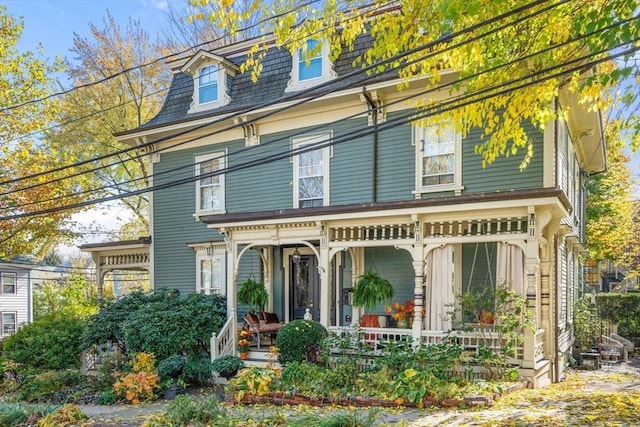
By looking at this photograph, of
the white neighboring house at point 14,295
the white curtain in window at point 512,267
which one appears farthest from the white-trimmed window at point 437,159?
the white neighboring house at point 14,295

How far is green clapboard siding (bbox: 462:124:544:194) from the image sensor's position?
404 inches

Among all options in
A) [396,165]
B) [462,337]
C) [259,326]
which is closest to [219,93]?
[396,165]

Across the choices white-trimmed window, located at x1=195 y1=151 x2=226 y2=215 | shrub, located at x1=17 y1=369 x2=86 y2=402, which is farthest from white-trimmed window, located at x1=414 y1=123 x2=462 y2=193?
shrub, located at x1=17 y1=369 x2=86 y2=402

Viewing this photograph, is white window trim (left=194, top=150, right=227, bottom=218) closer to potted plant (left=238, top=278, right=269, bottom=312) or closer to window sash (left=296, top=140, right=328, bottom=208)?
window sash (left=296, top=140, right=328, bottom=208)

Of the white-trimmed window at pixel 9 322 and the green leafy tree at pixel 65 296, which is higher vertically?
the green leafy tree at pixel 65 296

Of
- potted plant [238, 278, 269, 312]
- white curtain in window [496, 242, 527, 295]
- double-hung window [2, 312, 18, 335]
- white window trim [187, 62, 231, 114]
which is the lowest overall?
double-hung window [2, 312, 18, 335]

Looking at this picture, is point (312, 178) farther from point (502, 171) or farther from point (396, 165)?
point (502, 171)

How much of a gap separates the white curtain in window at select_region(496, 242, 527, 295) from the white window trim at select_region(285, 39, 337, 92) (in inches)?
241

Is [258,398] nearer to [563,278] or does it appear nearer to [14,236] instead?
[563,278]

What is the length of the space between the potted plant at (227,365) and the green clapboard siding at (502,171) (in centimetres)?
610

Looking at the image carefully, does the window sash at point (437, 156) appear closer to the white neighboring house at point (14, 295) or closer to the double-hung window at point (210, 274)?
the double-hung window at point (210, 274)

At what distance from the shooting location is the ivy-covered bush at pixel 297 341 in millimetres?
9898

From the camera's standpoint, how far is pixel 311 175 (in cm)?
1308

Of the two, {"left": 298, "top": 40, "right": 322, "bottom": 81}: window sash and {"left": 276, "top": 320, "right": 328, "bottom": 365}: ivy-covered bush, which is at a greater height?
{"left": 298, "top": 40, "right": 322, "bottom": 81}: window sash
